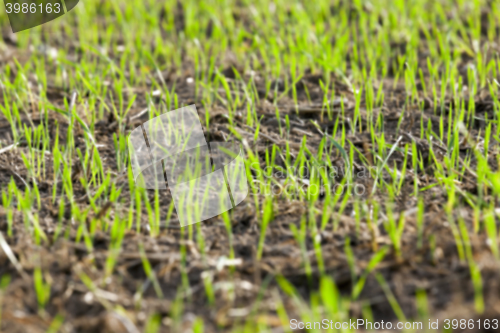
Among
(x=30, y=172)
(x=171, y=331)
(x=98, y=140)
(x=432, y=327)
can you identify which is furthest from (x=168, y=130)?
(x=432, y=327)

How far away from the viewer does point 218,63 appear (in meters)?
2.96

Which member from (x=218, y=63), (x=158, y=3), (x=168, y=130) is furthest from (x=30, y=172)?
(x=158, y=3)

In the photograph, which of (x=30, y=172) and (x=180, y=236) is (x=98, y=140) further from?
(x=180, y=236)

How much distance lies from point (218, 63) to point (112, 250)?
164cm

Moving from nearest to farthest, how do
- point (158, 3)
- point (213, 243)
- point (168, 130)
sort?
point (213, 243) → point (168, 130) → point (158, 3)

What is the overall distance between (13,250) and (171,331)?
0.53 meters

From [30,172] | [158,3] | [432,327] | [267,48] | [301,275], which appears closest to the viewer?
[432,327]

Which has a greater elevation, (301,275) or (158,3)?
(158,3)

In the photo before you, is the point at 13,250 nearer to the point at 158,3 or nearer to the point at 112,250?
the point at 112,250

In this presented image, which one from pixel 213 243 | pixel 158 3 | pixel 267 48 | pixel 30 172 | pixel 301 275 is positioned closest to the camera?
pixel 301 275

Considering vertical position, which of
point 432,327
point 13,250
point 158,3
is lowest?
point 432,327

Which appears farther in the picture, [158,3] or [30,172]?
[158,3]

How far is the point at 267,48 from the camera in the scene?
2881mm

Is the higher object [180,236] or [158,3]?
[158,3]
